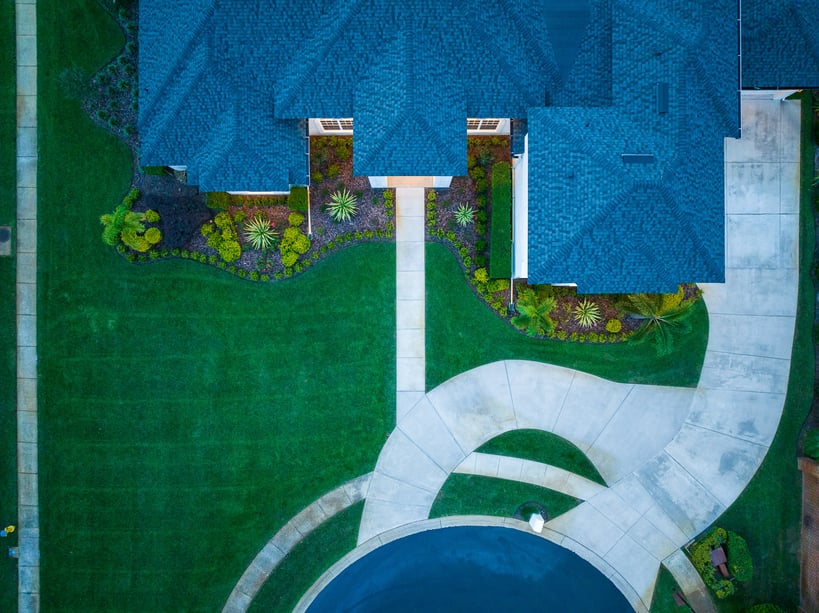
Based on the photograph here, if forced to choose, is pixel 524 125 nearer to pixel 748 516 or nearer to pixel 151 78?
pixel 151 78

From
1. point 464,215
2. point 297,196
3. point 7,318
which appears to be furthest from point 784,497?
point 7,318

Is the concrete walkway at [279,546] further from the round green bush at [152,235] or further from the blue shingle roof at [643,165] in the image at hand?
the round green bush at [152,235]

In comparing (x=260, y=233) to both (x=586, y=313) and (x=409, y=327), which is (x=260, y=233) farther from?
(x=586, y=313)

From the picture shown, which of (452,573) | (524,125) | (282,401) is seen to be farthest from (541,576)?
(524,125)

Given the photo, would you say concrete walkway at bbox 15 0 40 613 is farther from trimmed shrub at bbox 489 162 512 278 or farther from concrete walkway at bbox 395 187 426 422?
trimmed shrub at bbox 489 162 512 278

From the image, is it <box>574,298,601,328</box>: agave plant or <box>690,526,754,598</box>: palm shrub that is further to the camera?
<box>574,298,601,328</box>: agave plant

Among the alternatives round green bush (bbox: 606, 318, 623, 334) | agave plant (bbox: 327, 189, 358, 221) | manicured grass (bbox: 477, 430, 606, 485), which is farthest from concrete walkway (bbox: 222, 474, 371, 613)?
round green bush (bbox: 606, 318, 623, 334)

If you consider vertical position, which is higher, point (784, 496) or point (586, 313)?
point (586, 313)
